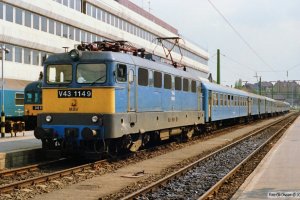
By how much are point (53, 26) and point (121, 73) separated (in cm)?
3060

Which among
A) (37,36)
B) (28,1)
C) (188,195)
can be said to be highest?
(28,1)

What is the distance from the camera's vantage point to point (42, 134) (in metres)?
13.1

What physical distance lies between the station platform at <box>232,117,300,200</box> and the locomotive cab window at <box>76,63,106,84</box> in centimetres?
488

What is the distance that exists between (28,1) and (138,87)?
2683 cm

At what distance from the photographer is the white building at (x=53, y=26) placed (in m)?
36.8

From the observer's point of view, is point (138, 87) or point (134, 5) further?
point (134, 5)

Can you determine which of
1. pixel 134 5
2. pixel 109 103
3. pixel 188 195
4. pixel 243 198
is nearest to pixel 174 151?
pixel 109 103

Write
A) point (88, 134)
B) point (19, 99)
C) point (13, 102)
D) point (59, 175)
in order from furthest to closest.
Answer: point (19, 99) → point (13, 102) → point (88, 134) → point (59, 175)

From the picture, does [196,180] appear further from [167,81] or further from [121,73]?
[167,81]

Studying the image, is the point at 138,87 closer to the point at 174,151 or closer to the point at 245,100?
the point at 174,151

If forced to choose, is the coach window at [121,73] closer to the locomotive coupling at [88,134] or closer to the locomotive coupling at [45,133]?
the locomotive coupling at [88,134]

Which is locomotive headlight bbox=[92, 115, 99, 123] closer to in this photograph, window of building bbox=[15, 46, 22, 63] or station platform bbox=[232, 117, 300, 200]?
station platform bbox=[232, 117, 300, 200]

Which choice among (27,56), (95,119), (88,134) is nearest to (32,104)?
(27,56)

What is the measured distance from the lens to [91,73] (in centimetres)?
1327
